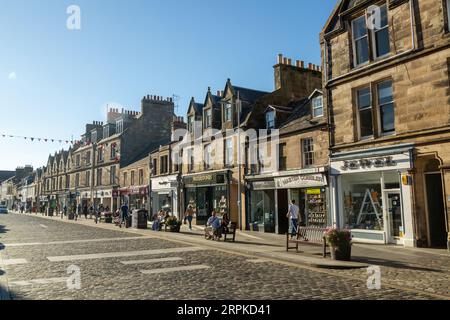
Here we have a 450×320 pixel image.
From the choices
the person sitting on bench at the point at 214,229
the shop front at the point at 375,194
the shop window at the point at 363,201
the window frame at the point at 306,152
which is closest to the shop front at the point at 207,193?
the window frame at the point at 306,152

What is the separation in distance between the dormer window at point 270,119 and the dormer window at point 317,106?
353cm

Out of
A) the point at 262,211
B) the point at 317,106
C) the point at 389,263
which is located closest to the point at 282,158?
the point at 317,106

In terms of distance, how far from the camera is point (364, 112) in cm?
1772

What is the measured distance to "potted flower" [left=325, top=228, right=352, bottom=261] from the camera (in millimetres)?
11805

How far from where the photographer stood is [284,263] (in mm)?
11602

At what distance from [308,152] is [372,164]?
4.69m

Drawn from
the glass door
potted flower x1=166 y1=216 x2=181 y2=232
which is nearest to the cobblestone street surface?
the glass door

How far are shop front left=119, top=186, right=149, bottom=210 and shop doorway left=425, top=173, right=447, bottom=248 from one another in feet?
94.7

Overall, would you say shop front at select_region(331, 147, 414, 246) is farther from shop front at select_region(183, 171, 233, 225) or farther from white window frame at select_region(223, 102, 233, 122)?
white window frame at select_region(223, 102, 233, 122)

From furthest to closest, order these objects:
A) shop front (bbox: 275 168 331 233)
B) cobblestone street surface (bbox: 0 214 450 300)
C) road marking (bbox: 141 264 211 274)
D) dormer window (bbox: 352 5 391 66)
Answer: shop front (bbox: 275 168 331 233), dormer window (bbox: 352 5 391 66), road marking (bbox: 141 264 211 274), cobblestone street surface (bbox: 0 214 450 300)

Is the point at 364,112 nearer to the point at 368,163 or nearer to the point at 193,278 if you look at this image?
the point at 368,163
